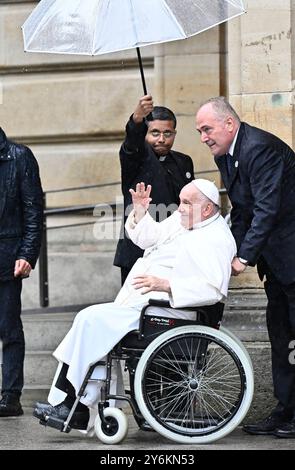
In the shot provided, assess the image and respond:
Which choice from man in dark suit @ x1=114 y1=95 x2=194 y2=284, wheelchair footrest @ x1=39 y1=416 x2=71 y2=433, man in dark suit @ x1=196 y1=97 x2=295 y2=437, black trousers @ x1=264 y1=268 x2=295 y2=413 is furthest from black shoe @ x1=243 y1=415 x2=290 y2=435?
man in dark suit @ x1=114 y1=95 x2=194 y2=284

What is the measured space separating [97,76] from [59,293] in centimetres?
190

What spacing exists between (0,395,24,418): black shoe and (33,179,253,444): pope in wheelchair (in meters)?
1.14

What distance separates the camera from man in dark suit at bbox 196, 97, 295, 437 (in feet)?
24.1

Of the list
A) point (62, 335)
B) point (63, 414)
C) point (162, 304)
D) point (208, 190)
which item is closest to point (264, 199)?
point (208, 190)

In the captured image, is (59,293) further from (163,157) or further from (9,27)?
(163,157)

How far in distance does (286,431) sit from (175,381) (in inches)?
29.1

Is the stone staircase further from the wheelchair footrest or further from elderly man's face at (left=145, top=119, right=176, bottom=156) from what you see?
the wheelchair footrest

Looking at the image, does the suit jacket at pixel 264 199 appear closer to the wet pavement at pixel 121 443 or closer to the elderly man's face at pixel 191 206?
the elderly man's face at pixel 191 206

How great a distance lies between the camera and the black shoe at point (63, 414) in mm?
7320

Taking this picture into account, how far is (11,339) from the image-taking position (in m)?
8.55

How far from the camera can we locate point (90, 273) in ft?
→ 38.7

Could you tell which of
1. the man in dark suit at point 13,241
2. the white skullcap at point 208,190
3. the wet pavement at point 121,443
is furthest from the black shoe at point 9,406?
the white skullcap at point 208,190

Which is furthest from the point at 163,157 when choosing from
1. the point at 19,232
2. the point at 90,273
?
the point at 90,273

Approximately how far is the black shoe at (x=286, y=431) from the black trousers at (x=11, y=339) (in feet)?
5.67
